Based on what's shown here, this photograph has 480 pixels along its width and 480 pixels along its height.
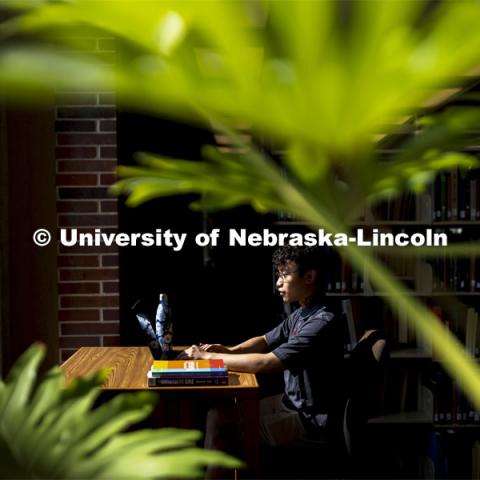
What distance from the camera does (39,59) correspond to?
0.40 m

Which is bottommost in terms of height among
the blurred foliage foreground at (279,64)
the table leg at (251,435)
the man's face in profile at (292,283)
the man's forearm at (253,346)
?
the table leg at (251,435)

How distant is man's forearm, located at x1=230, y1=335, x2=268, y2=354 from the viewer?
3094 mm

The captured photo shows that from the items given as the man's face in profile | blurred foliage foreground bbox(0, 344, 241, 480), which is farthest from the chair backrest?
blurred foliage foreground bbox(0, 344, 241, 480)

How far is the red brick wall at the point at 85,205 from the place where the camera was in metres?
3.29

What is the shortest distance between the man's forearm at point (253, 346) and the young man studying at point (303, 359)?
0.15m

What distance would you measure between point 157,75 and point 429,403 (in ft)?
11.7

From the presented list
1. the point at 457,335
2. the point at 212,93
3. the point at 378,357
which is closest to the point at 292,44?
the point at 212,93

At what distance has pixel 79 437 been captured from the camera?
2.28ft

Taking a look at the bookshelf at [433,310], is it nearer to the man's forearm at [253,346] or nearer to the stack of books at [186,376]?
the man's forearm at [253,346]

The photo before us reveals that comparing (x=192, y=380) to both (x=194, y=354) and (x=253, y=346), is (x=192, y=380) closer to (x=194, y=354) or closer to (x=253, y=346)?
(x=194, y=354)

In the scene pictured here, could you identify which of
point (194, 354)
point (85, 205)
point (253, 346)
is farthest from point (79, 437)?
point (85, 205)

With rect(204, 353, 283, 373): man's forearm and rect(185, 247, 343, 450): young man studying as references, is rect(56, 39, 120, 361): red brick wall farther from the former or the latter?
rect(204, 353, 283, 373): man's forearm

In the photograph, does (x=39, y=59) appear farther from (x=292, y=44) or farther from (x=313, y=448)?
(x=313, y=448)

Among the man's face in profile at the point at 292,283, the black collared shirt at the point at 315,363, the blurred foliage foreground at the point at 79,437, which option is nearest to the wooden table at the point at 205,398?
the black collared shirt at the point at 315,363
